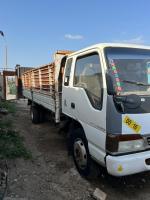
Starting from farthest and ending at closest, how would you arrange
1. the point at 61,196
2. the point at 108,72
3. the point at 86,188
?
the point at 86,188
the point at 61,196
the point at 108,72

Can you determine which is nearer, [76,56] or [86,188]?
[86,188]

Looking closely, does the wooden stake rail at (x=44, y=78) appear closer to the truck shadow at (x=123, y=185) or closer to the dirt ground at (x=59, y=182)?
the dirt ground at (x=59, y=182)

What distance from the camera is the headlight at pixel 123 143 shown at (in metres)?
3.24

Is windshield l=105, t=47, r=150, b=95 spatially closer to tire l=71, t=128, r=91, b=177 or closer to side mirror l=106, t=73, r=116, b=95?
side mirror l=106, t=73, r=116, b=95

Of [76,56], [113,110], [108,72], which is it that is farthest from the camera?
[76,56]

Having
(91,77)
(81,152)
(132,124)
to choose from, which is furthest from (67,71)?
(132,124)

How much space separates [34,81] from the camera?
8.33 metres

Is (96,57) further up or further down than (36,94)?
further up

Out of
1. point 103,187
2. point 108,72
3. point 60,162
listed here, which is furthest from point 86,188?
point 108,72

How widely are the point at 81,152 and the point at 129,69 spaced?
166 centimetres

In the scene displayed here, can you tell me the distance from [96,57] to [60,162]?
248cm

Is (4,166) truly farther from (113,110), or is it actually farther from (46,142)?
(113,110)

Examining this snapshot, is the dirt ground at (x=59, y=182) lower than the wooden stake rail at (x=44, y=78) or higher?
lower

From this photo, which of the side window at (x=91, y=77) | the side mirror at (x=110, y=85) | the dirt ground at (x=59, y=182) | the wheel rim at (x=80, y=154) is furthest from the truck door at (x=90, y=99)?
the dirt ground at (x=59, y=182)
